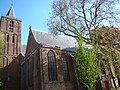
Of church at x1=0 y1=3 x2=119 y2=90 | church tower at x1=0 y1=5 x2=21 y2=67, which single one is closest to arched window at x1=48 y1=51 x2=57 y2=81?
church at x1=0 y1=3 x2=119 y2=90

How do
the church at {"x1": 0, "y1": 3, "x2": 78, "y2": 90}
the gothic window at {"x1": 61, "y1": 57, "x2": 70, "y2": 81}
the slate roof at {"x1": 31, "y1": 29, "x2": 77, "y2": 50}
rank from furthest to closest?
the slate roof at {"x1": 31, "y1": 29, "x2": 77, "y2": 50}
the gothic window at {"x1": 61, "y1": 57, "x2": 70, "y2": 81}
the church at {"x1": 0, "y1": 3, "x2": 78, "y2": 90}

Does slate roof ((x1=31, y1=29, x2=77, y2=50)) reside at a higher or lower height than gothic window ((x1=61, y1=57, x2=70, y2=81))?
higher

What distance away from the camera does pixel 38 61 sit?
19547mm

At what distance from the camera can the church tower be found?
27.7 m

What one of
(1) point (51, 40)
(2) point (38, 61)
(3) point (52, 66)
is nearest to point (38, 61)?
(2) point (38, 61)

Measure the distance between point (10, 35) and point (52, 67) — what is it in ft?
47.0

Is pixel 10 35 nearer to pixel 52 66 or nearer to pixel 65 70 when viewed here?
pixel 52 66

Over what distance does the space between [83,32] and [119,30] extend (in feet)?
18.4

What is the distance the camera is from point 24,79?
25359 mm

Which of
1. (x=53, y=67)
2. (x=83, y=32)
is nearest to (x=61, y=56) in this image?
(x=53, y=67)

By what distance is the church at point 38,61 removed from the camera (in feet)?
63.1

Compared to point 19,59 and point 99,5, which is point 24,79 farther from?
point 99,5

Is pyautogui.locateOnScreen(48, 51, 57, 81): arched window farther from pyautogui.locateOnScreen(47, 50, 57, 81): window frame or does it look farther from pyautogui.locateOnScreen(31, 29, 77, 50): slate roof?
pyautogui.locateOnScreen(31, 29, 77, 50): slate roof

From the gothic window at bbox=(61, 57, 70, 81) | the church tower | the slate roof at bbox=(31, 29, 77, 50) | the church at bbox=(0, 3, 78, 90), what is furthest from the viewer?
the church tower
